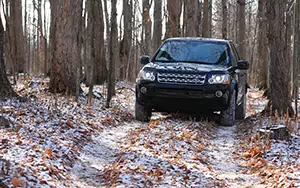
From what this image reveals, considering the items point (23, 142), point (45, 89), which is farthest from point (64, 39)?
point (23, 142)

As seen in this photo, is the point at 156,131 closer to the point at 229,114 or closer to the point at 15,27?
the point at 229,114

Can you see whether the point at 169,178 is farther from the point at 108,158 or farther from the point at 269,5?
the point at 269,5

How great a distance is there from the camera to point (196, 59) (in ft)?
28.9

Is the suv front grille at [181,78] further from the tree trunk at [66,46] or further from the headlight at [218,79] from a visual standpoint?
the tree trunk at [66,46]

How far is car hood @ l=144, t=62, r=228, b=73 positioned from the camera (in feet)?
26.0

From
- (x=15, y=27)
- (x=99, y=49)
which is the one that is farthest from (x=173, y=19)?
(x=15, y=27)

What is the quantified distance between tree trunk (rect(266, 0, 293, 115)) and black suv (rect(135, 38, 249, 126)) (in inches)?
30.8

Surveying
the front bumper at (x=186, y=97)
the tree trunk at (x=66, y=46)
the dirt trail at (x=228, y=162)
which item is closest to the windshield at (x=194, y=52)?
the front bumper at (x=186, y=97)

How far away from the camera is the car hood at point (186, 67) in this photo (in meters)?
7.93

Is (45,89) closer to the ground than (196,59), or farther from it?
closer to the ground

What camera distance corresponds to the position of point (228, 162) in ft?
18.8

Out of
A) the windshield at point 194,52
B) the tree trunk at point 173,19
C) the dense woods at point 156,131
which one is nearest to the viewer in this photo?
the dense woods at point 156,131

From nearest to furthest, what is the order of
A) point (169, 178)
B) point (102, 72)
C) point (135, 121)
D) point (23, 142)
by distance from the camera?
point (169, 178)
point (23, 142)
point (135, 121)
point (102, 72)

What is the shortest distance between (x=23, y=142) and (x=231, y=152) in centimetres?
321
